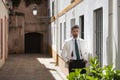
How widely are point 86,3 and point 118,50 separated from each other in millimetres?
4025

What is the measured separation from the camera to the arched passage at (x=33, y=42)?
32.4m

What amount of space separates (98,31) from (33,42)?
2337cm

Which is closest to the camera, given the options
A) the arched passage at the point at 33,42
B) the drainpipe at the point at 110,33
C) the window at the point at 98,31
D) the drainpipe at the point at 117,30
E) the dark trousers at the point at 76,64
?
the drainpipe at the point at 117,30

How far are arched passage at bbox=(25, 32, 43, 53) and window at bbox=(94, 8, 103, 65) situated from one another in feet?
75.5

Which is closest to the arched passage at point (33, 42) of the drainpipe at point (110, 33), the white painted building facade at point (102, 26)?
the white painted building facade at point (102, 26)

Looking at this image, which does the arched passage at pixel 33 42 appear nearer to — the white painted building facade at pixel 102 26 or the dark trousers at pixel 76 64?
the white painted building facade at pixel 102 26

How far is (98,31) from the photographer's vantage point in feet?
30.3

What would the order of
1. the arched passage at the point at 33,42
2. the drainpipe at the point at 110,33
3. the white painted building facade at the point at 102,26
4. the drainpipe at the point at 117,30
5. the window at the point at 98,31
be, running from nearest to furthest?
the drainpipe at the point at 117,30 → the white painted building facade at the point at 102,26 → the drainpipe at the point at 110,33 → the window at the point at 98,31 → the arched passage at the point at 33,42

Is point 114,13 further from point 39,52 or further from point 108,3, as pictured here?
point 39,52

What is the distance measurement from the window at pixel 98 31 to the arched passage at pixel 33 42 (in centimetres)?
2301

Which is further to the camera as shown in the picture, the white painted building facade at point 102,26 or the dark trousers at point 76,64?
the dark trousers at point 76,64

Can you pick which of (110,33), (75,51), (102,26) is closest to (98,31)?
(102,26)

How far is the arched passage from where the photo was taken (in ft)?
106

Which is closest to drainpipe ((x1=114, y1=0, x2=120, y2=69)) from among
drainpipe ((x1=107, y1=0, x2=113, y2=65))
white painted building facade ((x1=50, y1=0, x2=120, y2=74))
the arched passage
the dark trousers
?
white painted building facade ((x1=50, y1=0, x2=120, y2=74))
